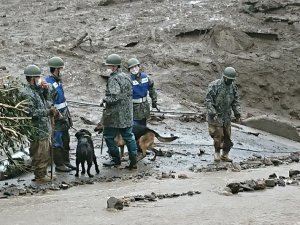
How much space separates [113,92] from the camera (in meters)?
11.4

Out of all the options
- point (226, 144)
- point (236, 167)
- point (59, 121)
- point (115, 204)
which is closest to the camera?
point (115, 204)

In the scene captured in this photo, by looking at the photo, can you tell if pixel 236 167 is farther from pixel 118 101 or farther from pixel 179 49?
pixel 179 49

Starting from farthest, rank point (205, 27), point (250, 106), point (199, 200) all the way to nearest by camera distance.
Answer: point (205, 27)
point (250, 106)
point (199, 200)

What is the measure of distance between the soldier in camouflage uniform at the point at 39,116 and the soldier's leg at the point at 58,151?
79 cm

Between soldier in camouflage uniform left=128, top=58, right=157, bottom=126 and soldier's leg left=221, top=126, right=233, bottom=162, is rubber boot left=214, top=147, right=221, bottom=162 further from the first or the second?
soldier in camouflage uniform left=128, top=58, right=157, bottom=126

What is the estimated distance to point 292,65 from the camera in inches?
847

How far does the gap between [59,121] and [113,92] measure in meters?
1.07

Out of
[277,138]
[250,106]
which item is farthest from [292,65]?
[277,138]

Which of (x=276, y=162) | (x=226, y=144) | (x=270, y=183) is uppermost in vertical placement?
(x=270, y=183)

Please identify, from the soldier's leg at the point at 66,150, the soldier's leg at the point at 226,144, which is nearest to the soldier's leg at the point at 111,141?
the soldier's leg at the point at 66,150

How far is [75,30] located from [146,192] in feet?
47.4

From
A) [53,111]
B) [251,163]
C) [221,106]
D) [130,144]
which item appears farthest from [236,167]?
[53,111]

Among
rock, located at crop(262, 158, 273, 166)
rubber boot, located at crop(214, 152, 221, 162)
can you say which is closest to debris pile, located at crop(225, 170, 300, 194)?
rock, located at crop(262, 158, 273, 166)

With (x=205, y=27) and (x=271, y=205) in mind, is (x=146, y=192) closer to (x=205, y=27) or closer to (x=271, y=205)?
(x=271, y=205)
